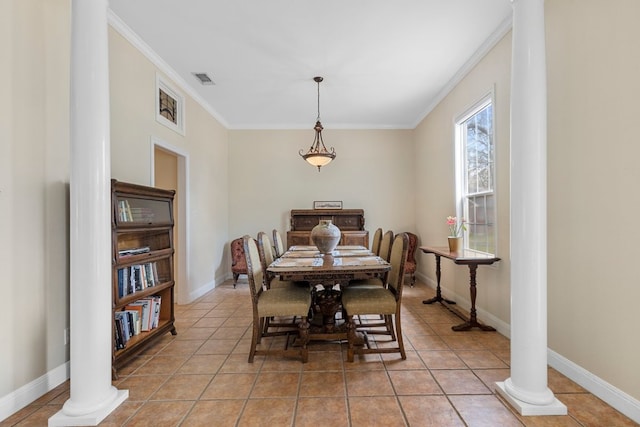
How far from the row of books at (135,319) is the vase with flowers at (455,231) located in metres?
3.07

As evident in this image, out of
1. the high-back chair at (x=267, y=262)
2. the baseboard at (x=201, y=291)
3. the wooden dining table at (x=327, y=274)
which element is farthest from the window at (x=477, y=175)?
the baseboard at (x=201, y=291)

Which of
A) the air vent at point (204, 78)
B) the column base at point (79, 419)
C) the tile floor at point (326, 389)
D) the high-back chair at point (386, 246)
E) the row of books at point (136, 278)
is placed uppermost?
the air vent at point (204, 78)

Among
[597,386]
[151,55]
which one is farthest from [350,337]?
[151,55]

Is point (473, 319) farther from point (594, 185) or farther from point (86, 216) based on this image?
point (86, 216)

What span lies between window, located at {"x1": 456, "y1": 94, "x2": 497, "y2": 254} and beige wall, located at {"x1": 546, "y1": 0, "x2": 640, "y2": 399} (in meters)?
0.93

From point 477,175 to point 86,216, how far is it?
3.75m

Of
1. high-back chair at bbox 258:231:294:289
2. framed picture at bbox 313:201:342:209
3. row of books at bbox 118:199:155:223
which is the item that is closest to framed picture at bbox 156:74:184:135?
row of books at bbox 118:199:155:223

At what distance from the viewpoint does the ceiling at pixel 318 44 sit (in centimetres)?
257

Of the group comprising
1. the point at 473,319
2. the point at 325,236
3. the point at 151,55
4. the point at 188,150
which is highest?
the point at 151,55

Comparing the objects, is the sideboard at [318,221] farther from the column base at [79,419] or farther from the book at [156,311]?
the column base at [79,419]

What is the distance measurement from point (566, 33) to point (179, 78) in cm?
385

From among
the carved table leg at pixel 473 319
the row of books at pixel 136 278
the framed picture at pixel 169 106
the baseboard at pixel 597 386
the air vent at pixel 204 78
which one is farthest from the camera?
the air vent at pixel 204 78

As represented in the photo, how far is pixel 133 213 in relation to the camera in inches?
98.3

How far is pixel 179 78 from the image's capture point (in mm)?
3803
